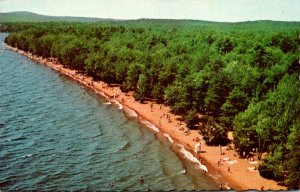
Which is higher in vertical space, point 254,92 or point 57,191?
point 254,92

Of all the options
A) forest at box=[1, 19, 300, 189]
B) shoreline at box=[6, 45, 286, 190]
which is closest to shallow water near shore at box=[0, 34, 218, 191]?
shoreline at box=[6, 45, 286, 190]

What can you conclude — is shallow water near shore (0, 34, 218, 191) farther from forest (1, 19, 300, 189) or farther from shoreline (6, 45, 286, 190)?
forest (1, 19, 300, 189)

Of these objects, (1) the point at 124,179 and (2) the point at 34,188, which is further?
(1) the point at 124,179

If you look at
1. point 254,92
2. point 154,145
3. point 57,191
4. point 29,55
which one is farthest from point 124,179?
point 29,55

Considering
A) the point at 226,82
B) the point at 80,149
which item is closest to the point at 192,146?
the point at 80,149

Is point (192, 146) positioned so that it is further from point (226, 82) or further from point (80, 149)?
point (226, 82)

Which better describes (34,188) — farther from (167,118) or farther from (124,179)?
(167,118)
